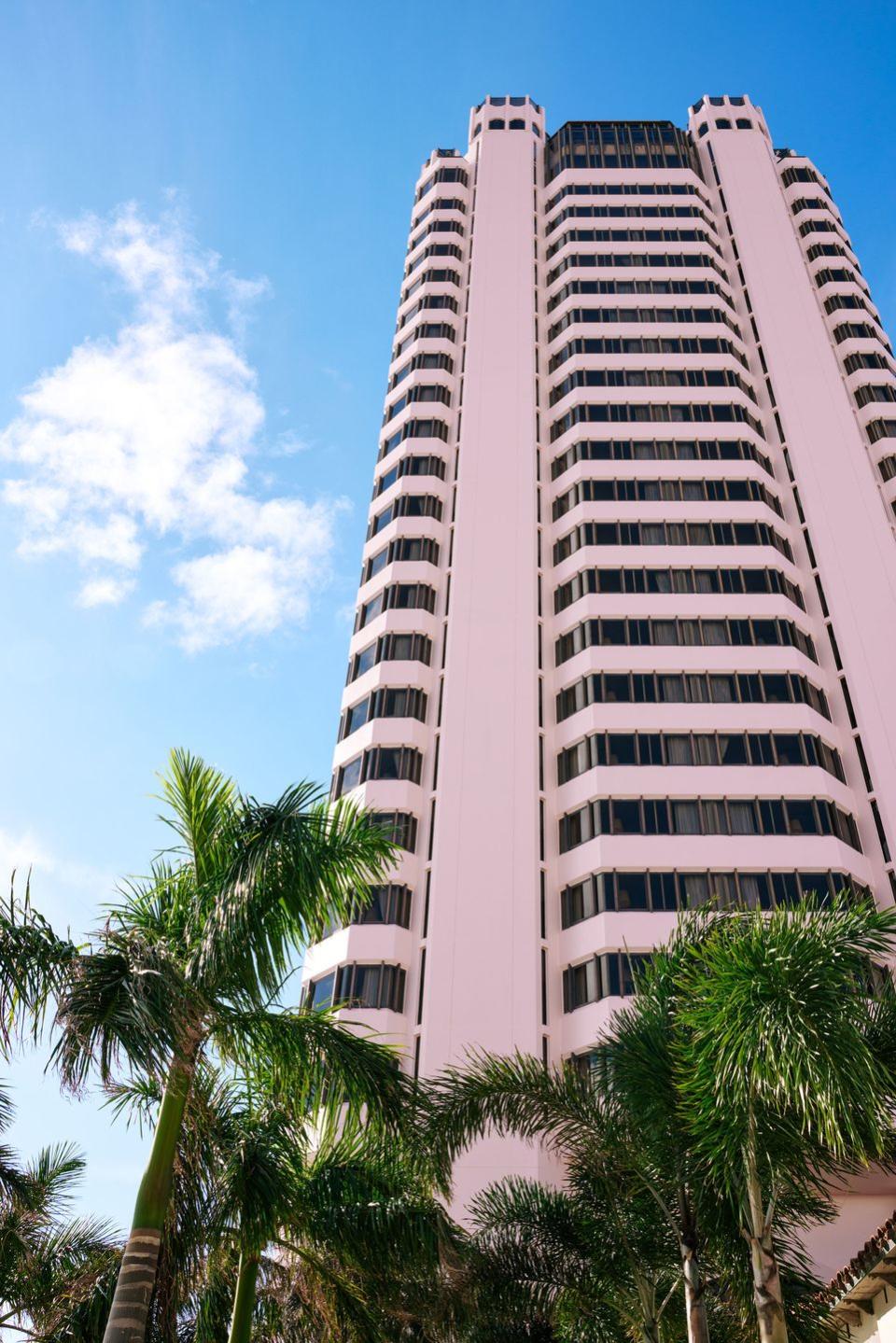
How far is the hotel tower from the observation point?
129 feet

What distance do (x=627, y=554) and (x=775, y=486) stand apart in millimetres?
8626

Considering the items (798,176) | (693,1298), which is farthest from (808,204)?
(693,1298)

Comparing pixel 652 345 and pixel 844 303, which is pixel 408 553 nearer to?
pixel 652 345

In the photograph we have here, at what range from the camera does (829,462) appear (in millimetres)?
52031

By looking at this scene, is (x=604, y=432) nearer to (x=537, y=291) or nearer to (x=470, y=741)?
(x=537, y=291)

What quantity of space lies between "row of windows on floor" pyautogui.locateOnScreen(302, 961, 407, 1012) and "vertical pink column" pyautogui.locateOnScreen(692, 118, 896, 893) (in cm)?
1815

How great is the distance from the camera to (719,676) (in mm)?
45062

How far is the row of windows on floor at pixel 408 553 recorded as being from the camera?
167 feet

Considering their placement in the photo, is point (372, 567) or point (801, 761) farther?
point (372, 567)

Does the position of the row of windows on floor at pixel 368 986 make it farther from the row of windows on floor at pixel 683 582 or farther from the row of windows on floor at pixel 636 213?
the row of windows on floor at pixel 636 213

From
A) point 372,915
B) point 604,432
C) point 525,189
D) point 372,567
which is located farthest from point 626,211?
point 372,915

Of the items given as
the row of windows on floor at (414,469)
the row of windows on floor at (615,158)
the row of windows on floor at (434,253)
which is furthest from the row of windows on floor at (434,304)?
the row of windows on floor at (615,158)

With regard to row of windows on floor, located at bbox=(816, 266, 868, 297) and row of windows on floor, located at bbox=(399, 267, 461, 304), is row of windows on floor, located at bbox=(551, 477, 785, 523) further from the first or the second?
row of windows on floor, located at bbox=(399, 267, 461, 304)

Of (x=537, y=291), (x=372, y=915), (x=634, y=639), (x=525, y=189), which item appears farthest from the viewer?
(x=525, y=189)
